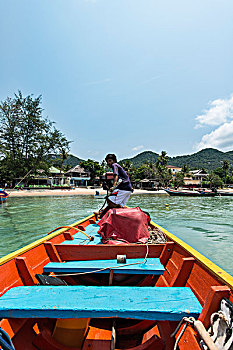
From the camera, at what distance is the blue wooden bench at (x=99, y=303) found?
4.57 feet

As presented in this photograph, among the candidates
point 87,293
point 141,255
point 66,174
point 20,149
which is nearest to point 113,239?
point 141,255

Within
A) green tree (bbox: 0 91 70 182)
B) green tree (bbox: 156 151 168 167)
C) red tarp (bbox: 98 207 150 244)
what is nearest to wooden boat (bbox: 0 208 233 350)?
red tarp (bbox: 98 207 150 244)

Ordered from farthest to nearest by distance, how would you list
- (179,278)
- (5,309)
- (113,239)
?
1. (113,239)
2. (179,278)
3. (5,309)

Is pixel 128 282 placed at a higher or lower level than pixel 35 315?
lower

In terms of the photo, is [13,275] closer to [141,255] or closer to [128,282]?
[128,282]

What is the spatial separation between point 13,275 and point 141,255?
1.53 meters

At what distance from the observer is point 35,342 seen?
1717mm

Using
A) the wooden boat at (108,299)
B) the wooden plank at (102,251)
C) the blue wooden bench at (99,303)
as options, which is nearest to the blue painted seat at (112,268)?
the wooden boat at (108,299)

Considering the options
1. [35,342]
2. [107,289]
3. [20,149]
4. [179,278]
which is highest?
[20,149]

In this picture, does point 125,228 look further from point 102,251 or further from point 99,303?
point 99,303

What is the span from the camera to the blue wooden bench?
4.57 ft

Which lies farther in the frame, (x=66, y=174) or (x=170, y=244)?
(x=66, y=174)

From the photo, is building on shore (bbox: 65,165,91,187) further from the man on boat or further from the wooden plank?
the wooden plank

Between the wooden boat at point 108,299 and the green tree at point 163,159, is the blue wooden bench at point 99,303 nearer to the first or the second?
the wooden boat at point 108,299
